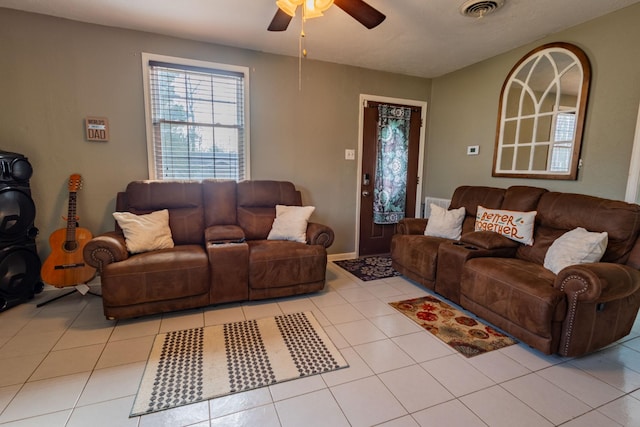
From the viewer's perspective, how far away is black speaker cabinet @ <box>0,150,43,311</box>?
2.36m

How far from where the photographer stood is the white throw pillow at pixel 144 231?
8.23 ft

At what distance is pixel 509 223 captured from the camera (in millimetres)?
2723

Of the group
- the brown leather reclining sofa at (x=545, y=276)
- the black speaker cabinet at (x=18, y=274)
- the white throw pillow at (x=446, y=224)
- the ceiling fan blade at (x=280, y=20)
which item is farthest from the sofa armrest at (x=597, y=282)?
the black speaker cabinet at (x=18, y=274)

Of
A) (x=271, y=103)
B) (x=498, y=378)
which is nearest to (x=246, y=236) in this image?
(x=271, y=103)

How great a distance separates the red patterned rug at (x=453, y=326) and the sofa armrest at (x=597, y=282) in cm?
58

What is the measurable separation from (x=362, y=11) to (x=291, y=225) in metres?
1.89

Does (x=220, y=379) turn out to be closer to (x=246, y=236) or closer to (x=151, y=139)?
(x=246, y=236)

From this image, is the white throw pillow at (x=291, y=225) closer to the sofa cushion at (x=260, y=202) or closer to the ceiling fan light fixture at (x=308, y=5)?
the sofa cushion at (x=260, y=202)

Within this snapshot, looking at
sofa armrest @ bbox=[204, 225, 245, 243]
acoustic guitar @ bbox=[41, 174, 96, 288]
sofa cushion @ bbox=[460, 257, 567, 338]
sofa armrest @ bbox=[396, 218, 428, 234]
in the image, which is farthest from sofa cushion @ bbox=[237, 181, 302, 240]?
sofa cushion @ bbox=[460, 257, 567, 338]

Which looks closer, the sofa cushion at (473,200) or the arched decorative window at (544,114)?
the arched decorative window at (544,114)

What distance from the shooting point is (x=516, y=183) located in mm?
3182

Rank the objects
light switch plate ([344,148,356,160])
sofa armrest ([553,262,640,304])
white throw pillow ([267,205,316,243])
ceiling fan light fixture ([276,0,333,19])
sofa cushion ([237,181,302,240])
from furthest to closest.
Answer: light switch plate ([344,148,356,160])
sofa cushion ([237,181,302,240])
white throw pillow ([267,205,316,243])
ceiling fan light fixture ([276,0,333,19])
sofa armrest ([553,262,640,304])

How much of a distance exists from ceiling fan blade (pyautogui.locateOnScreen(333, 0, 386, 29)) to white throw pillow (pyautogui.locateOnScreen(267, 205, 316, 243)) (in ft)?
5.65

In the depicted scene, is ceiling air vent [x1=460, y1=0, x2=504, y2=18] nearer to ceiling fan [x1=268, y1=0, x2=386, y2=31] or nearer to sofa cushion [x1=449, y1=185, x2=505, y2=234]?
ceiling fan [x1=268, y1=0, x2=386, y2=31]
